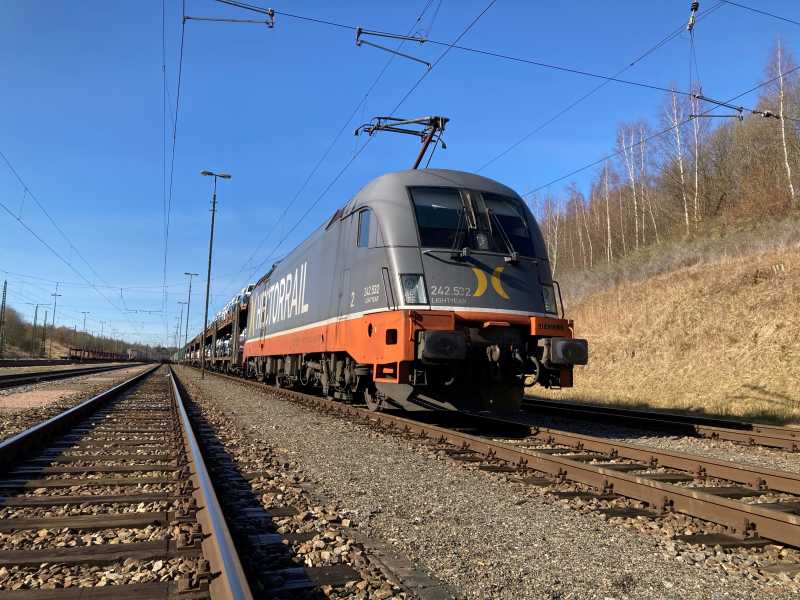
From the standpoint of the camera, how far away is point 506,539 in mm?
4027

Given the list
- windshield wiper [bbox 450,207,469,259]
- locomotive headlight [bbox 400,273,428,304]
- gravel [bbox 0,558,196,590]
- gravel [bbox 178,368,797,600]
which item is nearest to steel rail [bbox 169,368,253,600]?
gravel [bbox 0,558,196,590]

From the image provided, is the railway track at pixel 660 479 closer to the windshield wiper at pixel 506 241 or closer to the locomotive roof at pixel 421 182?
the windshield wiper at pixel 506 241

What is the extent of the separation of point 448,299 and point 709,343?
12.4 meters

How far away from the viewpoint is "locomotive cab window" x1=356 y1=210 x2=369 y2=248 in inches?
369

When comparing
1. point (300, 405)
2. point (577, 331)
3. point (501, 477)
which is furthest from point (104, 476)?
point (577, 331)

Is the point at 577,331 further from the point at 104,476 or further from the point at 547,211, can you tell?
the point at 547,211

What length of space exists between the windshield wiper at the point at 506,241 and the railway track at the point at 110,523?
501 cm

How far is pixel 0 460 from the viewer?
5723 mm

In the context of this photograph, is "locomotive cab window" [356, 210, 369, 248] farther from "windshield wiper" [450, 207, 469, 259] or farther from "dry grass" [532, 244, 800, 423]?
"dry grass" [532, 244, 800, 423]

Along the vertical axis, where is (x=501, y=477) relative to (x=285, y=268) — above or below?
below

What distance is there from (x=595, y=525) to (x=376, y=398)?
5847 mm

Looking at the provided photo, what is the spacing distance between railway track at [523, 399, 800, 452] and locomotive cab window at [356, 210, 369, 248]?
531 centimetres

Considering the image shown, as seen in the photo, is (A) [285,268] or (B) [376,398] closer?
(B) [376,398]

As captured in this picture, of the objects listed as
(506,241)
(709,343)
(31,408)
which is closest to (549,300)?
(506,241)
